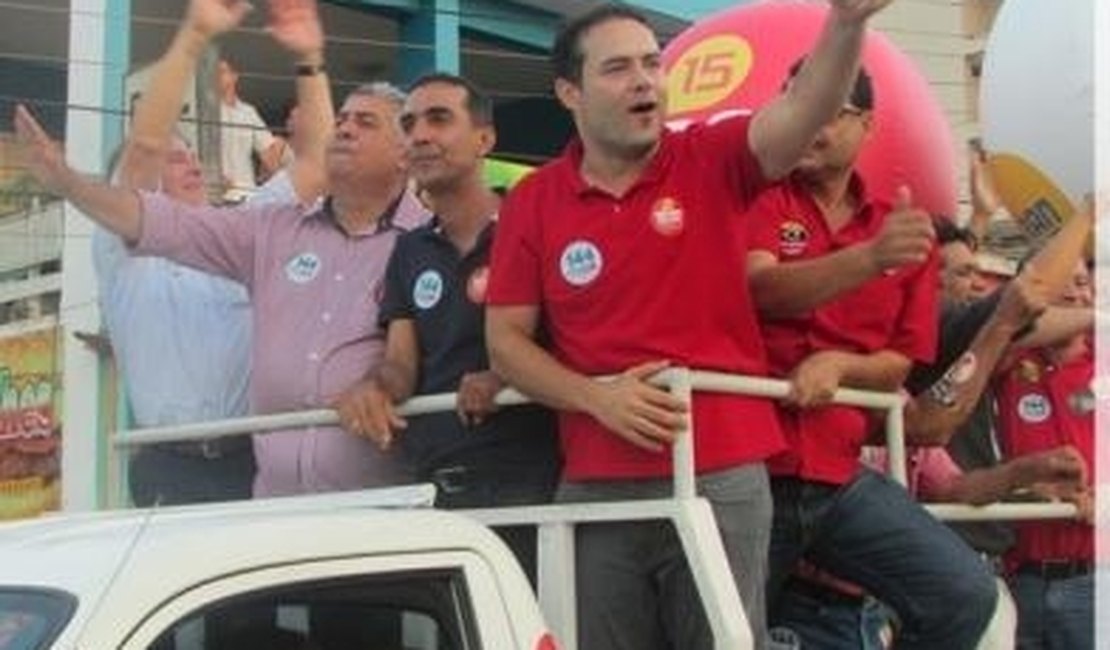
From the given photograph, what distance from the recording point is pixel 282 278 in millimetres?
3998

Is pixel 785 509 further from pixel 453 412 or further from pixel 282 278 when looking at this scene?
pixel 282 278

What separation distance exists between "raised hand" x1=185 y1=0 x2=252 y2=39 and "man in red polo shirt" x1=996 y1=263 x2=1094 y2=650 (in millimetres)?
2170

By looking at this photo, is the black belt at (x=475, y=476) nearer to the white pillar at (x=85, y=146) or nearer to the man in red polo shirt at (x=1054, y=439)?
the man in red polo shirt at (x=1054, y=439)

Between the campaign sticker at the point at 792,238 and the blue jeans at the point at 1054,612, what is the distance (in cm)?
146

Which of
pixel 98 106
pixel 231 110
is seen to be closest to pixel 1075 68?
pixel 231 110

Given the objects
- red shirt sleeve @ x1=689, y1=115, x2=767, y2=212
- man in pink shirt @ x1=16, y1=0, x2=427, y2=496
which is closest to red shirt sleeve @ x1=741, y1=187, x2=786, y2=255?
red shirt sleeve @ x1=689, y1=115, x2=767, y2=212

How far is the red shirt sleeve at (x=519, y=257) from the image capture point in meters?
3.23

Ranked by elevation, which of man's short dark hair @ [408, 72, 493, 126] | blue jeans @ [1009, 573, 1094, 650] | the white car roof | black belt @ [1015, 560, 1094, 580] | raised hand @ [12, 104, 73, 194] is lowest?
blue jeans @ [1009, 573, 1094, 650]

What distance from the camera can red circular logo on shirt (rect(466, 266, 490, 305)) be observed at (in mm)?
3600

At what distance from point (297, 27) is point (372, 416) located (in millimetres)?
1872

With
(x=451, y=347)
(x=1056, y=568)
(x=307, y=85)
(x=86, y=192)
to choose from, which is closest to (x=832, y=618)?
(x=451, y=347)

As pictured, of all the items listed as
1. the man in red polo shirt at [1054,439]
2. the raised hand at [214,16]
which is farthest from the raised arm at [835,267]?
the raised hand at [214,16]

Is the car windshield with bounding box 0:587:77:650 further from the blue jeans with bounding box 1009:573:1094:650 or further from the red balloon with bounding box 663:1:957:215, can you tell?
the blue jeans with bounding box 1009:573:1094:650

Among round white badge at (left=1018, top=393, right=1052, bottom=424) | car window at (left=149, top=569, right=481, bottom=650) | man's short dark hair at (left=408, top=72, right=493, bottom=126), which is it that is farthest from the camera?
round white badge at (left=1018, top=393, right=1052, bottom=424)
